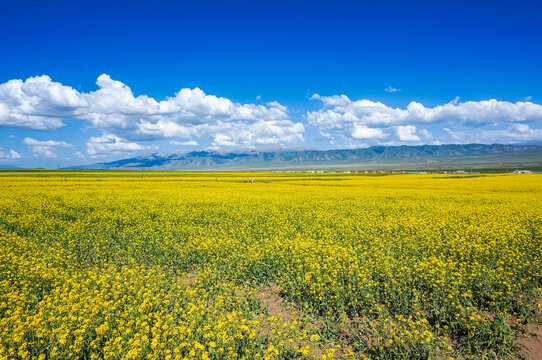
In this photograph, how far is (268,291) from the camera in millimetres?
8828

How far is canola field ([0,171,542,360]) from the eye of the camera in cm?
557

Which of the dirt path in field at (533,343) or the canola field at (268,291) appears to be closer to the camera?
the canola field at (268,291)

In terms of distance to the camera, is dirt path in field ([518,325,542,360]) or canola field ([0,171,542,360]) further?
dirt path in field ([518,325,542,360])

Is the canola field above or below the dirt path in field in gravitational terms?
above

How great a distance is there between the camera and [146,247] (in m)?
12.1

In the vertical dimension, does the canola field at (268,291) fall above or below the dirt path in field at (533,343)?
above

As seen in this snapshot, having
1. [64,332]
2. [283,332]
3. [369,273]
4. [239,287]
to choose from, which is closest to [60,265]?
[64,332]

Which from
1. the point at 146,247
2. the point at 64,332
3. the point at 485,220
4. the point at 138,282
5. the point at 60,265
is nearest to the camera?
the point at 64,332

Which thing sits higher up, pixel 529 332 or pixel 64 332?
pixel 64 332

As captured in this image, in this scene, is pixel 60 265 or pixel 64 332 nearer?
pixel 64 332

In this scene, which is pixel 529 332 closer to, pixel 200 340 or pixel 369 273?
pixel 369 273

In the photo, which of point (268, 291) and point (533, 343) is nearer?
point (533, 343)

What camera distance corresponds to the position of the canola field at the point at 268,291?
18.3 ft

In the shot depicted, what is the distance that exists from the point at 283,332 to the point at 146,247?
327 inches
